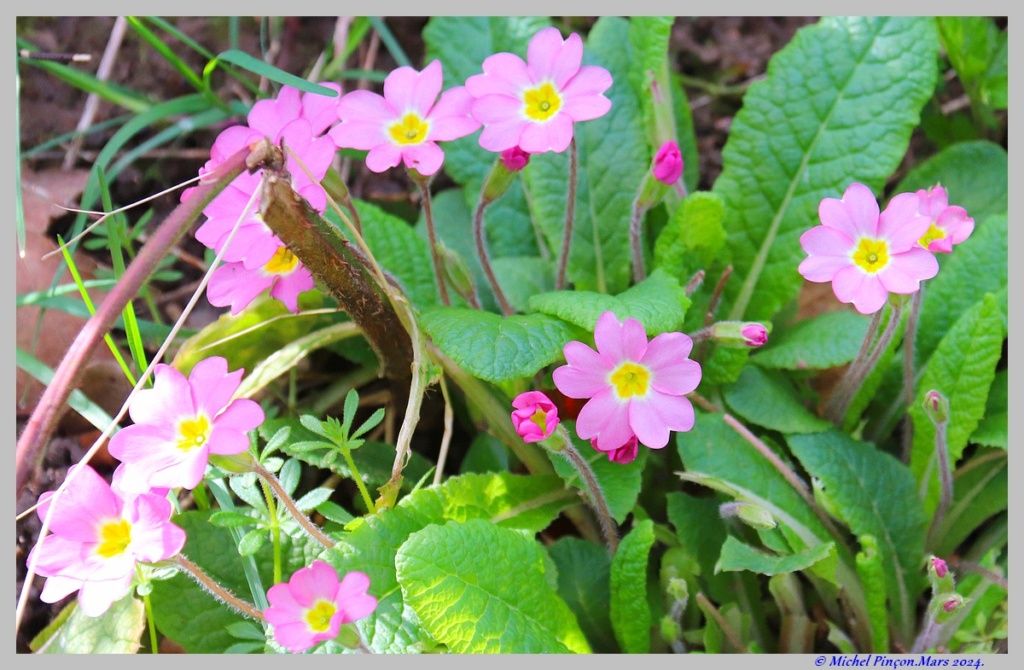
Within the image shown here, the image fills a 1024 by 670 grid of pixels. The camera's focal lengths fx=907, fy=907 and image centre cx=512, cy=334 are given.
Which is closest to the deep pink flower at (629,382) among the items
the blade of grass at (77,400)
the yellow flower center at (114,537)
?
the yellow flower center at (114,537)

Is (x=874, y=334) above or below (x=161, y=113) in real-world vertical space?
below

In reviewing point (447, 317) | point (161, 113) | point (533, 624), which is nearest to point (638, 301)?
point (447, 317)

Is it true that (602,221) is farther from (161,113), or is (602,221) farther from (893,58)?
(161,113)

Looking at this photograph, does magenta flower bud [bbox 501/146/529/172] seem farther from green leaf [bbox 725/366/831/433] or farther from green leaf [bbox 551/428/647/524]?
green leaf [bbox 725/366/831/433]

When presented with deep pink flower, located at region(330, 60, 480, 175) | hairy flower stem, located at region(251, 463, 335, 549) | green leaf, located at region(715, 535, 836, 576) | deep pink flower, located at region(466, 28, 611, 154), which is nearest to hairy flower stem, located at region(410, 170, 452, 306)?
deep pink flower, located at region(330, 60, 480, 175)

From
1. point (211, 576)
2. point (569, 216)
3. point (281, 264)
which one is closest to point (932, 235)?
point (569, 216)

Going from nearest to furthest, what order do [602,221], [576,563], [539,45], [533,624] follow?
1. [533,624]
2. [539,45]
3. [576,563]
4. [602,221]

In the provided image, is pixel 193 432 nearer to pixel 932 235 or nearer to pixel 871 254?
pixel 871 254
